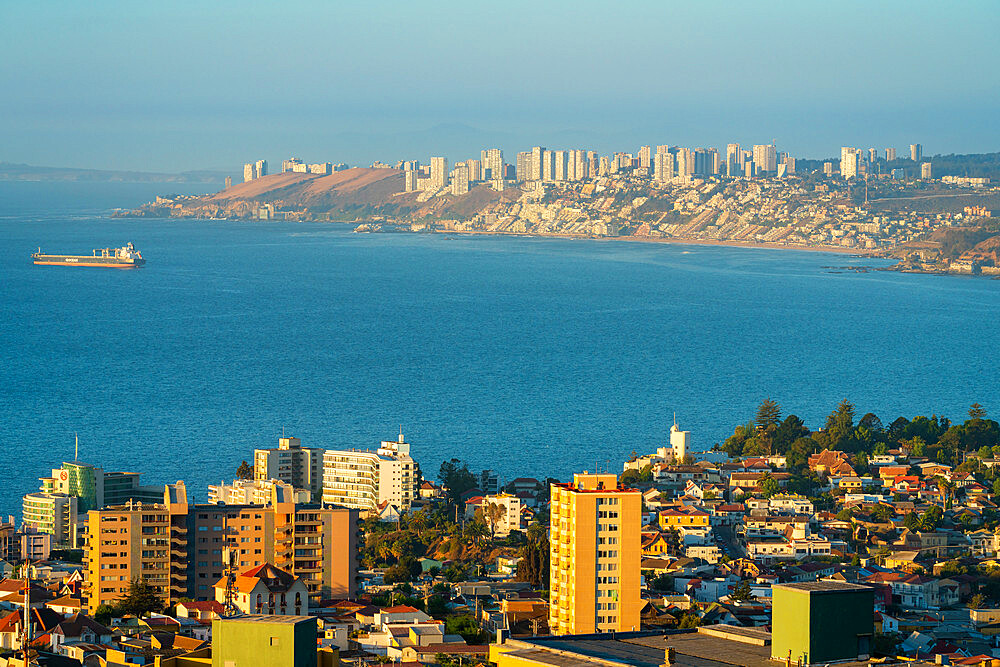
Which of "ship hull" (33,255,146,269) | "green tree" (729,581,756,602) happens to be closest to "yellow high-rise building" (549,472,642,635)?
"green tree" (729,581,756,602)

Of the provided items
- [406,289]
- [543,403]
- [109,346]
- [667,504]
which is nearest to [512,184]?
[406,289]

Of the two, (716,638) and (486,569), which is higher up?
(716,638)

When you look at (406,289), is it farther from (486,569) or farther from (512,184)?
(512,184)

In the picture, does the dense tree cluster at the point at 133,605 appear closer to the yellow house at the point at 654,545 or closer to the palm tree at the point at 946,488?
the yellow house at the point at 654,545

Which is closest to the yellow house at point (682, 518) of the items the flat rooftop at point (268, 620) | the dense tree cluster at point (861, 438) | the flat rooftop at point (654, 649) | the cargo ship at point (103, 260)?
the dense tree cluster at point (861, 438)

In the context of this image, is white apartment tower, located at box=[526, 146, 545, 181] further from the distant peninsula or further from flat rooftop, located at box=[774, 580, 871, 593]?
flat rooftop, located at box=[774, 580, 871, 593]
